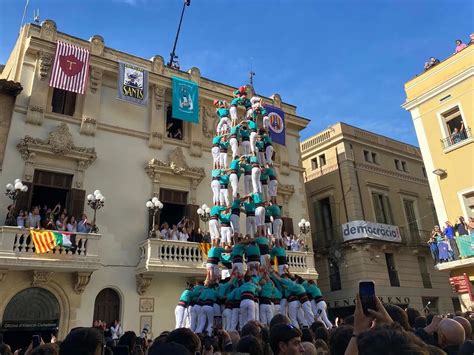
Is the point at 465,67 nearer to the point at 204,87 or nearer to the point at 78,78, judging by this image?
the point at 204,87

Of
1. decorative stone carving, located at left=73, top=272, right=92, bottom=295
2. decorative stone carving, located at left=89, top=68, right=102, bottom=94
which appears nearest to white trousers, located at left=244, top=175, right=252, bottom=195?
decorative stone carving, located at left=73, top=272, right=92, bottom=295

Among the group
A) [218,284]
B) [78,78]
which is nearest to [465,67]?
[218,284]

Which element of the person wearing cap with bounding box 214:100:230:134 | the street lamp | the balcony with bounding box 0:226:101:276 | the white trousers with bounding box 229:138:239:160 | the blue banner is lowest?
the balcony with bounding box 0:226:101:276

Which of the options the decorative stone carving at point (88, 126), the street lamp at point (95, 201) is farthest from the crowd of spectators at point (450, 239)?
the decorative stone carving at point (88, 126)

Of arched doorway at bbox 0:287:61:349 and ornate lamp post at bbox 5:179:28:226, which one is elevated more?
ornate lamp post at bbox 5:179:28:226

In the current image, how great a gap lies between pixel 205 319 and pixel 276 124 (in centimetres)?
1353

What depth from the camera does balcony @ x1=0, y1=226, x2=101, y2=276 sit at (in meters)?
13.3

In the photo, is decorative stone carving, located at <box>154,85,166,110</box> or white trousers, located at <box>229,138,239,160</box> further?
decorative stone carving, located at <box>154,85,166,110</box>

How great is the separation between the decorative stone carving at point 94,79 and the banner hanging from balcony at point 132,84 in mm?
893

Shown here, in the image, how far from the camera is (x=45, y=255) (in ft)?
45.4

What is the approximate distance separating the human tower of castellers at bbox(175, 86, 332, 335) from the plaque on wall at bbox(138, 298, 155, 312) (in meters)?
4.17

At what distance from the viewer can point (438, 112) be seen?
19766 millimetres

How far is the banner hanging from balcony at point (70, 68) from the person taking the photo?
655 inches

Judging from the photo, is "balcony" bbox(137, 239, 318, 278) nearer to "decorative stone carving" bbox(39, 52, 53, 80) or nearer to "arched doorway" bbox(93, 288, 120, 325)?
"arched doorway" bbox(93, 288, 120, 325)
